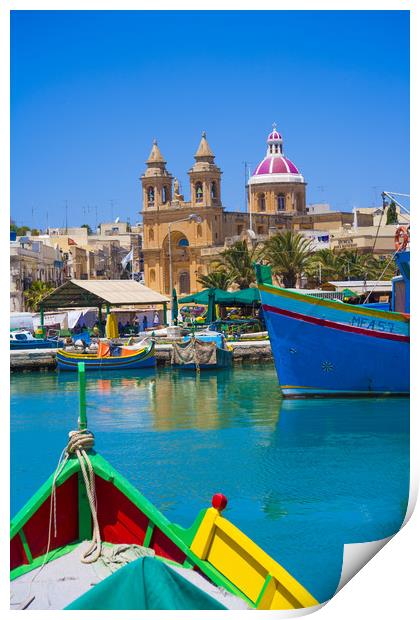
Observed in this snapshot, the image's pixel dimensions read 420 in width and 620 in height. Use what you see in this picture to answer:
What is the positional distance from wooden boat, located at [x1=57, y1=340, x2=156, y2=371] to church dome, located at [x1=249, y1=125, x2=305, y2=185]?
43.3m

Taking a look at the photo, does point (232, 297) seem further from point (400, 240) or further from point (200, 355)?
point (400, 240)

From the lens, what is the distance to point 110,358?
104ft

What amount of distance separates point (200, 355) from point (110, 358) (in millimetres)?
3050

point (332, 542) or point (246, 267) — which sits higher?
point (246, 267)

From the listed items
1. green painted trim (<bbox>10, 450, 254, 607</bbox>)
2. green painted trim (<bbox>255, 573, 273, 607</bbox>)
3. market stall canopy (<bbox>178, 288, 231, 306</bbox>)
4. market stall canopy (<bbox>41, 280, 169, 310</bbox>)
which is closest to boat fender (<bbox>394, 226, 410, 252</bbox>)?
green painted trim (<bbox>10, 450, 254, 607</bbox>)

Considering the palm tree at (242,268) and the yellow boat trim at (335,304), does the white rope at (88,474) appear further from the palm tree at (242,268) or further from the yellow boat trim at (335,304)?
the palm tree at (242,268)

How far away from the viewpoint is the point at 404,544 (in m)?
8.42

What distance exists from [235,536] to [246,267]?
130 ft

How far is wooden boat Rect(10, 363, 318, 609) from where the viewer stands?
23.5ft

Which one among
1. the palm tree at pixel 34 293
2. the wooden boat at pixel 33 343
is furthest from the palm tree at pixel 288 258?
the palm tree at pixel 34 293

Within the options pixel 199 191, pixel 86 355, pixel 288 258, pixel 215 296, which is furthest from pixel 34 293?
pixel 86 355

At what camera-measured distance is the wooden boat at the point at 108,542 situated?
23.5ft
